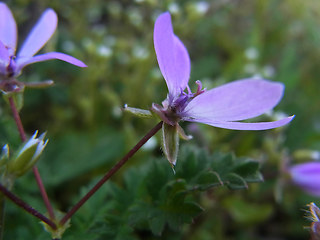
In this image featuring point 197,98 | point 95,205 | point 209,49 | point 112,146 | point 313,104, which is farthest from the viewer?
point 209,49

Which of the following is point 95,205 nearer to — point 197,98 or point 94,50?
point 197,98

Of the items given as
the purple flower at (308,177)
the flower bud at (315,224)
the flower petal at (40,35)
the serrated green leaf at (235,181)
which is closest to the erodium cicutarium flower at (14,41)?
the flower petal at (40,35)

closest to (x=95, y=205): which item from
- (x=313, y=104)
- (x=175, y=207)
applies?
(x=175, y=207)

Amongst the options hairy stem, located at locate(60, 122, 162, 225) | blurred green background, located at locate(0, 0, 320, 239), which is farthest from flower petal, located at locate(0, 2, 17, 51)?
hairy stem, located at locate(60, 122, 162, 225)

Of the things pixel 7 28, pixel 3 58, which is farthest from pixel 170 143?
pixel 7 28

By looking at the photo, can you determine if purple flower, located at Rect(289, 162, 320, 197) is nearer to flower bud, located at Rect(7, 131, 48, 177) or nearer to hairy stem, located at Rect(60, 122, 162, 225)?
hairy stem, located at Rect(60, 122, 162, 225)

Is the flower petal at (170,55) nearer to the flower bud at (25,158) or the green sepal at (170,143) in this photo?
the green sepal at (170,143)
